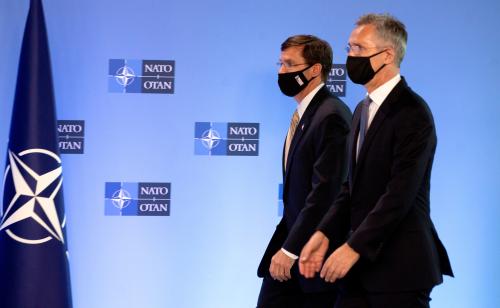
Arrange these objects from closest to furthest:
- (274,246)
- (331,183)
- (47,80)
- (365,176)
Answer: (365,176) < (331,183) < (274,246) < (47,80)

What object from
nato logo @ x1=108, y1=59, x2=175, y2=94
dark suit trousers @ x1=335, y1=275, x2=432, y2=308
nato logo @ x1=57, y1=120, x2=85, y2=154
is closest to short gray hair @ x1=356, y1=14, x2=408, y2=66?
dark suit trousers @ x1=335, y1=275, x2=432, y2=308

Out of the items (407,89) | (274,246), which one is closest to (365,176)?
(407,89)

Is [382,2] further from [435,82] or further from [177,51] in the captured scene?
[177,51]

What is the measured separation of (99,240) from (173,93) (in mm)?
921

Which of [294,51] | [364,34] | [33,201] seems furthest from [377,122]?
[33,201]

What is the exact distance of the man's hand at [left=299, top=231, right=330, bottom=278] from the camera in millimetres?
2580

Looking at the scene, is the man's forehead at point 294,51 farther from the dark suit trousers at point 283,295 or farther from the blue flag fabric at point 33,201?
the blue flag fabric at point 33,201

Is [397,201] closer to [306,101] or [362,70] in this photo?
[362,70]

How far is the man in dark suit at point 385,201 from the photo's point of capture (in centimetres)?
236

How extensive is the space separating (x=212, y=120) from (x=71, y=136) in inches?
30.8

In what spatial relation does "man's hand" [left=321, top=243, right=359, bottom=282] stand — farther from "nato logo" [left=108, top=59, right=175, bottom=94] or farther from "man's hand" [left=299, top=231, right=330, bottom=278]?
"nato logo" [left=108, top=59, right=175, bottom=94]

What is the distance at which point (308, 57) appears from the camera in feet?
10.6

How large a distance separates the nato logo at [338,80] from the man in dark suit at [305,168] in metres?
0.93

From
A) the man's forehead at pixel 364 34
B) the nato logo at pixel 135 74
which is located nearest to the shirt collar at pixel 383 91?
the man's forehead at pixel 364 34
